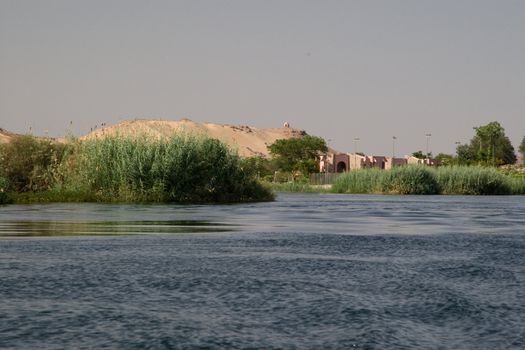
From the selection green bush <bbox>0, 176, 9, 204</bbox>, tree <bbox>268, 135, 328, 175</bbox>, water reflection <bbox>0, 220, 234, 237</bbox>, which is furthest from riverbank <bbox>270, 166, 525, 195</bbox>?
tree <bbox>268, 135, 328, 175</bbox>

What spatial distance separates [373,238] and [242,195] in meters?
21.9

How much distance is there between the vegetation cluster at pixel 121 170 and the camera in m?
32.9

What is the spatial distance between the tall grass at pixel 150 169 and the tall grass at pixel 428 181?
1049 inches

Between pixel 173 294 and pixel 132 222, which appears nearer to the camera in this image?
pixel 173 294

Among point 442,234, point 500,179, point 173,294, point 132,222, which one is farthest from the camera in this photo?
point 500,179

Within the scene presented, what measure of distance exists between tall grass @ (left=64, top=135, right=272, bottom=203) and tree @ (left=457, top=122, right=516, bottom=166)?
96526mm

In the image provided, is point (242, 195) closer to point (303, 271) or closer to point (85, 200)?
point (85, 200)

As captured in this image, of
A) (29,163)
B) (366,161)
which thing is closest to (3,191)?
(29,163)

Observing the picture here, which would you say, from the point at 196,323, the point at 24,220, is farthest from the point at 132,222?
the point at 196,323

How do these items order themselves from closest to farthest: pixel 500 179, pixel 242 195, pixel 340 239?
1. pixel 340 239
2. pixel 242 195
3. pixel 500 179

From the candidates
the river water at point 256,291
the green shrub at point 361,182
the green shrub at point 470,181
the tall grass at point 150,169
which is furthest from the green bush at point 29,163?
the green shrub at point 470,181

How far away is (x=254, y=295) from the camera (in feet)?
27.7

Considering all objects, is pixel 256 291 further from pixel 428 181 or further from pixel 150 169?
pixel 428 181

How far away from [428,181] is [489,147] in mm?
81905
